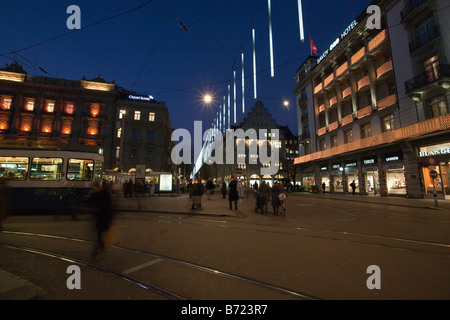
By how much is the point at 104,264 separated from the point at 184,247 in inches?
72.4

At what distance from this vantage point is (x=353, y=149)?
2659 cm

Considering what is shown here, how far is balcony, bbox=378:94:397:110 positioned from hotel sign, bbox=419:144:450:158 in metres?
5.83

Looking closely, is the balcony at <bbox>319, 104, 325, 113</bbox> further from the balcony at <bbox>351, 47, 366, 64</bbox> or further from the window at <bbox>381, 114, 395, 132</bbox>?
the window at <bbox>381, 114, 395, 132</bbox>

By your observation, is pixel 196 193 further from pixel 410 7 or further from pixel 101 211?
pixel 410 7

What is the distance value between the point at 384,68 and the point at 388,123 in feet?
19.6

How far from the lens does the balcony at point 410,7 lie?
1925 cm

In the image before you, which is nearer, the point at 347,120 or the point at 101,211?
the point at 101,211

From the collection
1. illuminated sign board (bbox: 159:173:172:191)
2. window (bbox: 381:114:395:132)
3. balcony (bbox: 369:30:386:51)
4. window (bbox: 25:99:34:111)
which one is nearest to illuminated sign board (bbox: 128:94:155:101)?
window (bbox: 25:99:34:111)

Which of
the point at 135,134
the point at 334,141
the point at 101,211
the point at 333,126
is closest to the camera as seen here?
the point at 101,211

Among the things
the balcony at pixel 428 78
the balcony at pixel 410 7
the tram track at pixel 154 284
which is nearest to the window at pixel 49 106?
the tram track at pixel 154 284

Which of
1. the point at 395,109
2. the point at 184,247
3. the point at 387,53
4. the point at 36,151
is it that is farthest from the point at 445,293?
the point at 387,53

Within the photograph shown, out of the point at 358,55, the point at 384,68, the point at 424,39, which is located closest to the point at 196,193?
the point at 424,39

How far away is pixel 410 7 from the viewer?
20062 mm

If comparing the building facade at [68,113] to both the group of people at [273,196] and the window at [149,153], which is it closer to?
the window at [149,153]
